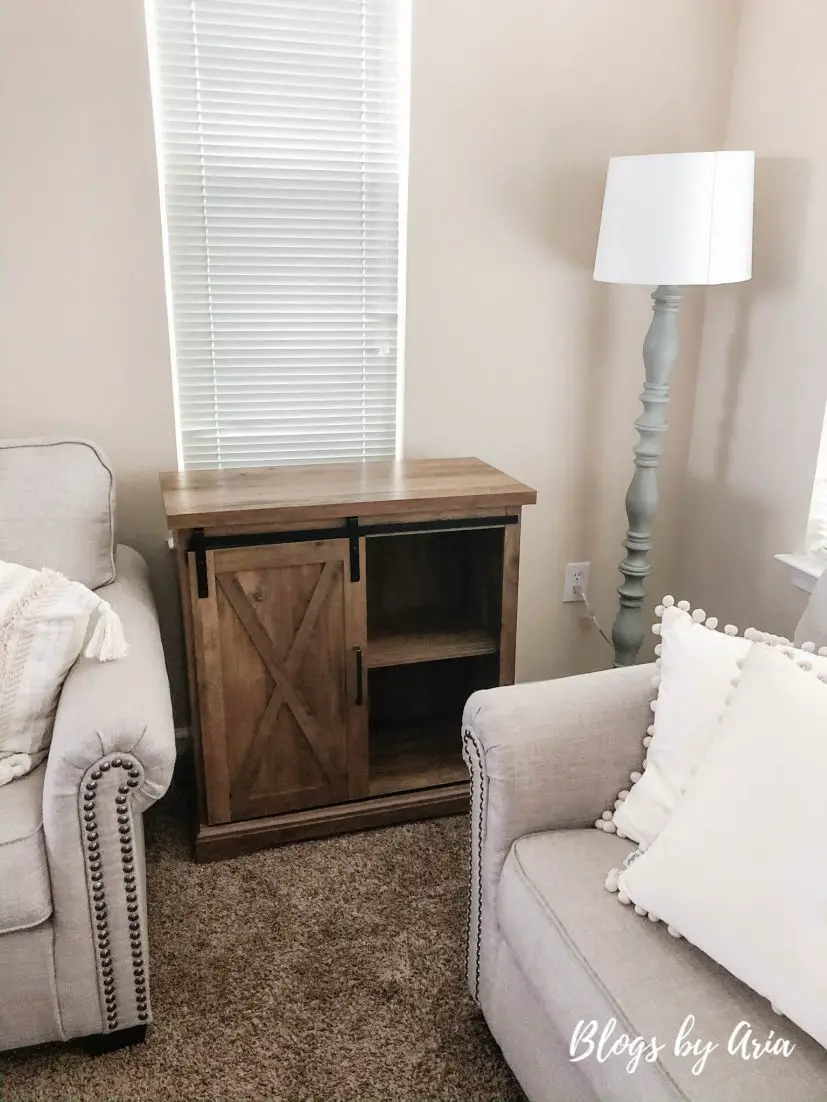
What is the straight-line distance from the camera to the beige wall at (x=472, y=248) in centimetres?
187

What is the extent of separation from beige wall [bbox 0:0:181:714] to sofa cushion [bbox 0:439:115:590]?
0.21m

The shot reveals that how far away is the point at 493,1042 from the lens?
150 centimetres

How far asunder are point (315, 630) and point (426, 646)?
31 centimetres

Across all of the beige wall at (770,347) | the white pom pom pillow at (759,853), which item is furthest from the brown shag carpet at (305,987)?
the beige wall at (770,347)

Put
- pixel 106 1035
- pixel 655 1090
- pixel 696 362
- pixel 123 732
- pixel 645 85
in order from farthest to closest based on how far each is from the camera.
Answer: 1. pixel 696 362
2. pixel 645 85
3. pixel 106 1035
4. pixel 123 732
5. pixel 655 1090

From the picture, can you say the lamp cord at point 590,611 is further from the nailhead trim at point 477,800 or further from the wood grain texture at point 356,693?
the nailhead trim at point 477,800

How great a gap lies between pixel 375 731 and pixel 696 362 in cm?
139

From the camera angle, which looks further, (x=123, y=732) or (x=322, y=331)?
(x=322, y=331)

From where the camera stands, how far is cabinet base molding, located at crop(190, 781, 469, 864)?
1930 mm

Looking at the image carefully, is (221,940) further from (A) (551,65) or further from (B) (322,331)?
(A) (551,65)

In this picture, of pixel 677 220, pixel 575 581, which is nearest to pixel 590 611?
pixel 575 581

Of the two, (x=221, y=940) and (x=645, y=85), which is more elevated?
(x=645, y=85)

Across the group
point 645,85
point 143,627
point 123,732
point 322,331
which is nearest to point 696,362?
point 645,85

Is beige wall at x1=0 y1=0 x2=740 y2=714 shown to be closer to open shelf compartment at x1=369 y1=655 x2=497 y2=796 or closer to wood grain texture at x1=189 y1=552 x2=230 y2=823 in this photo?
open shelf compartment at x1=369 y1=655 x2=497 y2=796
